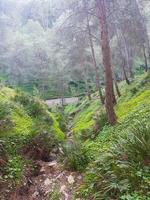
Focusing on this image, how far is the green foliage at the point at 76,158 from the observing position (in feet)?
29.7

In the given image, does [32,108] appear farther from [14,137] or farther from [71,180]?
[71,180]

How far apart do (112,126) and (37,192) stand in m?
6.14

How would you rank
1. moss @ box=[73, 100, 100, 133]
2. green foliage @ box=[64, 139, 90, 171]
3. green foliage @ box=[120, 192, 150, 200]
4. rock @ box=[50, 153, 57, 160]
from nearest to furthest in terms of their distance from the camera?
1. green foliage @ box=[120, 192, 150, 200]
2. green foliage @ box=[64, 139, 90, 171]
3. rock @ box=[50, 153, 57, 160]
4. moss @ box=[73, 100, 100, 133]

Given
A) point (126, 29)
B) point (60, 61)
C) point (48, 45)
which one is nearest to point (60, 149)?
point (126, 29)

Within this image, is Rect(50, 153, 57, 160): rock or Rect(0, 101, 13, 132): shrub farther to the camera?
Rect(50, 153, 57, 160): rock

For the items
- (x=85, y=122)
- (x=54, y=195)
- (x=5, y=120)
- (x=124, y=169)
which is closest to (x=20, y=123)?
(x=5, y=120)

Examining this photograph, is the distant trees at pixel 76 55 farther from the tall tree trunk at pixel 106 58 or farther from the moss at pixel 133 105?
the tall tree trunk at pixel 106 58

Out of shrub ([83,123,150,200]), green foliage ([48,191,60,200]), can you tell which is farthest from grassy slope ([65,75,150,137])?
green foliage ([48,191,60,200])

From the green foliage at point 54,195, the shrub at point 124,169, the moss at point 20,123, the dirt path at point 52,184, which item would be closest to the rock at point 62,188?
the dirt path at point 52,184

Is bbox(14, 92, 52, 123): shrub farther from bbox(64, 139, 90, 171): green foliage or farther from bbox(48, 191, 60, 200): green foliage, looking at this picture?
bbox(48, 191, 60, 200): green foliage

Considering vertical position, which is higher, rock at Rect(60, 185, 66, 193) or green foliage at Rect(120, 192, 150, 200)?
green foliage at Rect(120, 192, 150, 200)

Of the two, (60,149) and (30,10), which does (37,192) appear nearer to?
(60,149)

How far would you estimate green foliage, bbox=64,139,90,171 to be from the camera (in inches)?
356

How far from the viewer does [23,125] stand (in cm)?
1205
